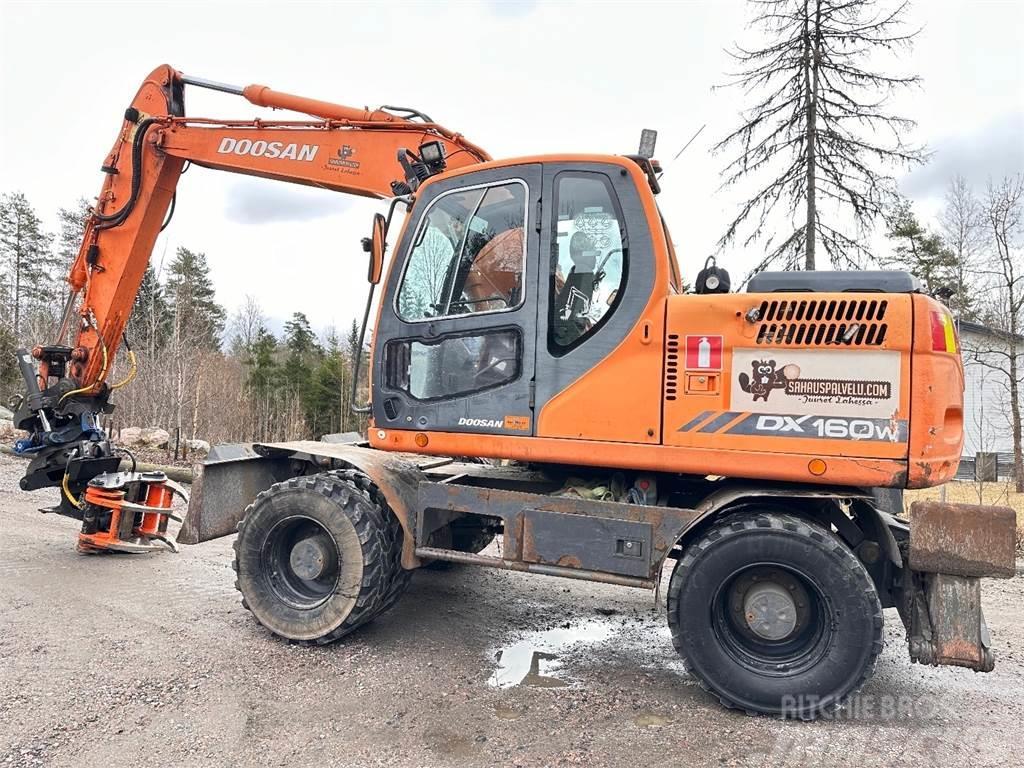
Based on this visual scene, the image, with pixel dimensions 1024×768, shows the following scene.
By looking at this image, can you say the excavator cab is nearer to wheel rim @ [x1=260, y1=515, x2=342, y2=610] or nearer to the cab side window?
the cab side window

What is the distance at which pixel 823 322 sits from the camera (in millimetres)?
3537

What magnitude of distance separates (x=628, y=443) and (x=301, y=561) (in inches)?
92.1

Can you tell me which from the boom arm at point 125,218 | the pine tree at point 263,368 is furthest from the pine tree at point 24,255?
the boom arm at point 125,218

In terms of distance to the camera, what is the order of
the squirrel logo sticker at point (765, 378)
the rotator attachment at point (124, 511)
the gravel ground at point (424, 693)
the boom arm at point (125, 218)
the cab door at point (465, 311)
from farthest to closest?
the rotator attachment at point (124, 511), the boom arm at point (125, 218), the cab door at point (465, 311), the squirrel logo sticker at point (765, 378), the gravel ground at point (424, 693)

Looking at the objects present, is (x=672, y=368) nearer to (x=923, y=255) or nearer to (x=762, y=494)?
(x=762, y=494)

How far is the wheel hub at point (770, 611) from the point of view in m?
3.64

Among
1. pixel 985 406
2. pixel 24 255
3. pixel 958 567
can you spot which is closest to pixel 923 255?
pixel 985 406

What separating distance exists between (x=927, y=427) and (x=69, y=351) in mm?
6809

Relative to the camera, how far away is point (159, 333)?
64.7 feet

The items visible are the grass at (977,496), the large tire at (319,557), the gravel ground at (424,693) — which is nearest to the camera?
the gravel ground at (424,693)

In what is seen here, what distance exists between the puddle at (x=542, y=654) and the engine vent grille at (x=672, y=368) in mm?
1838

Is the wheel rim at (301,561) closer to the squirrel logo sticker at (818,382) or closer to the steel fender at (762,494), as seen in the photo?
the steel fender at (762,494)

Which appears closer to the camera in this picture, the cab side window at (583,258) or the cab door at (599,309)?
the cab door at (599,309)

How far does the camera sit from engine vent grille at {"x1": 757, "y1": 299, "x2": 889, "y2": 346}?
3.48m
